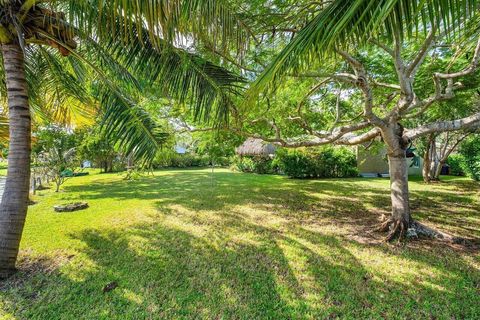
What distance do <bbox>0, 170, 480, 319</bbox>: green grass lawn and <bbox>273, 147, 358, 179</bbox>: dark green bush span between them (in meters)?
9.70

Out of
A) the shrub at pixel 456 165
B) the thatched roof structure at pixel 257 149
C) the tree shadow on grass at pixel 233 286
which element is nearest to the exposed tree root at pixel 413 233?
the tree shadow on grass at pixel 233 286

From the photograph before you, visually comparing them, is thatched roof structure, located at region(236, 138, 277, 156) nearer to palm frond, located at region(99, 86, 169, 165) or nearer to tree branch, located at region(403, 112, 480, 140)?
tree branch, located at region(403, 112, 480, 140)

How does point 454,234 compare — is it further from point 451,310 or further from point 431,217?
point 451,310

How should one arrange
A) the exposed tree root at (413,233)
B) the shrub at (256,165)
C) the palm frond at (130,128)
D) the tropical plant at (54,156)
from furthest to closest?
the shrub at (256,165) → the tropical plant at (54,156) → the exposed tree root at (413,233) → the palm frond at (130,128)

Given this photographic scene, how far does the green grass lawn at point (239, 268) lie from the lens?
3121mm

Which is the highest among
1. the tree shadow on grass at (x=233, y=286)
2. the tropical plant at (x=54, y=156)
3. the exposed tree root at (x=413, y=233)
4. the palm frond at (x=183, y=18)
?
the palm frond at (x=183, y=18)

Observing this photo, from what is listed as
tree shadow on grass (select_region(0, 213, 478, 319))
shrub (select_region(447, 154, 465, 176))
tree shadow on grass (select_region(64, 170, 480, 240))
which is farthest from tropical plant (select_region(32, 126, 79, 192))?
shrub (select_region(447, 154, 465, 176))

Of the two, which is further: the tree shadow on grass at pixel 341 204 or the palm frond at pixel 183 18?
the tree shadow on grass at pixel 341 204

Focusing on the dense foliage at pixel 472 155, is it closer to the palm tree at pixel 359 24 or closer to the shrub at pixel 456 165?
the shrub at pixel 456 165

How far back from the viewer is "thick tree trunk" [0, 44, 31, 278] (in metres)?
3.74

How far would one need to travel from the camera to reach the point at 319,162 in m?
17.6

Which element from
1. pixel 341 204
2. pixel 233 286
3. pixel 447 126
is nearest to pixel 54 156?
pixel 233 286

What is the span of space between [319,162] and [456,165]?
11127 mm

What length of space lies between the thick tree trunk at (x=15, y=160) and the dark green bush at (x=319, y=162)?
582 inches
